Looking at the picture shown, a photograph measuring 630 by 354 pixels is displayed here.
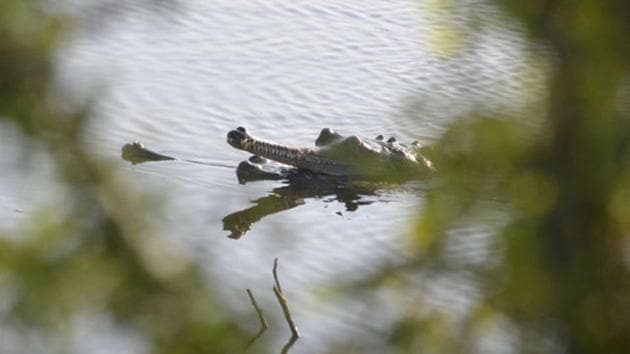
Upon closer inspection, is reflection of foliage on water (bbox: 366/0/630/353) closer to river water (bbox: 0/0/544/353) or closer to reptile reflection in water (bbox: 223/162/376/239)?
river water (bbox: 0/0/544/353)

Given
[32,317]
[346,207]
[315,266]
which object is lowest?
[346,207]

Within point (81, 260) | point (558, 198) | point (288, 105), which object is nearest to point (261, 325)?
point (81, 260)

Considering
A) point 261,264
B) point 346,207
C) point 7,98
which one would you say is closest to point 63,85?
point 7,98

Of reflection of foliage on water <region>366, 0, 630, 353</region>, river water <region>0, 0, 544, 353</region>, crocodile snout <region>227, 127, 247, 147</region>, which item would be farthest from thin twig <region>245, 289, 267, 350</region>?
crocodile snout <region>227, 127, 247, 147</region>

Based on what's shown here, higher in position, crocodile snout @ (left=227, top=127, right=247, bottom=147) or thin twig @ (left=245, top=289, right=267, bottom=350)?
thin twig @ (left=245, top=289, right=267, bottom=350)

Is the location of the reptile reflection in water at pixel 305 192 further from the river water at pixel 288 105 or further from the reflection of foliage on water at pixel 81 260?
the reflection of foliage on water at pixel 81 260

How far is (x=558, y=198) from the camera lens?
2178 mm

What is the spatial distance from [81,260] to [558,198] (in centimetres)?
61

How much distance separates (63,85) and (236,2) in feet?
30.5

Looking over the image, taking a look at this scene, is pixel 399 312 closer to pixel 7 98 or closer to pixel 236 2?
pixel 7 98

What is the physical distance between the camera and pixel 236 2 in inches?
447

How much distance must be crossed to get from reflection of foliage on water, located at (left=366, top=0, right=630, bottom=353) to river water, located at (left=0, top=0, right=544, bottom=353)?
39 millimetres

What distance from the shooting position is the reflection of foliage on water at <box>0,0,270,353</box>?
2.10 metres

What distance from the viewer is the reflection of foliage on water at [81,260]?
210cm
